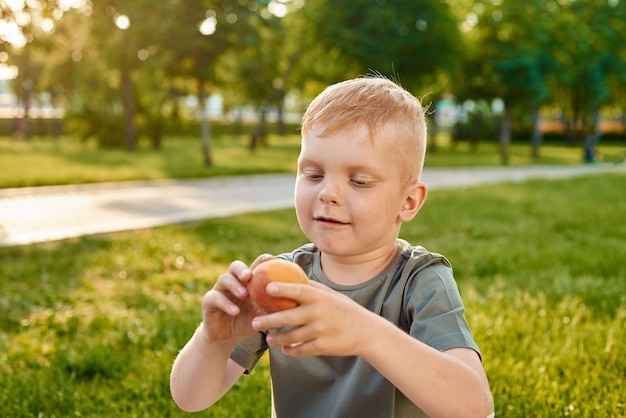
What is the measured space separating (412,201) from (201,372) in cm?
76

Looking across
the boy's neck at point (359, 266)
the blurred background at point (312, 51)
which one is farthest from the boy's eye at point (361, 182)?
the blurred background at point (312, 51)

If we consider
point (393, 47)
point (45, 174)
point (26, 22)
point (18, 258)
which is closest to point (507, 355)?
point (18, 258)

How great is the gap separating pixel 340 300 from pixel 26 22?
379 inches

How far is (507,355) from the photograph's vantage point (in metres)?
3.75

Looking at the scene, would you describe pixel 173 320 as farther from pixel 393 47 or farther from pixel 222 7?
pixel 393 47

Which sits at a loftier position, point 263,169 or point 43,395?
point 43,395

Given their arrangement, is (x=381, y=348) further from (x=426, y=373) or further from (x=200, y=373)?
(x=200, y=373)

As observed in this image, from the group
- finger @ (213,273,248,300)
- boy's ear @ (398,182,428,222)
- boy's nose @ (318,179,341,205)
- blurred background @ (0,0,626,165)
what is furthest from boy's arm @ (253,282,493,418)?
blurred background @ (0,0,626,165)

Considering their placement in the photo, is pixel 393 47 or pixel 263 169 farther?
pixel 393 47

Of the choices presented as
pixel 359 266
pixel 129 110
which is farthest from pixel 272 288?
pixel 129 110

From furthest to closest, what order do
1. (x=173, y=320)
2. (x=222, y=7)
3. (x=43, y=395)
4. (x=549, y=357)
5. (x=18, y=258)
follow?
(x=222, y=7), (x=18, y=258), (x=173, y=320), (x=549, y=357), (x=43, y=395)

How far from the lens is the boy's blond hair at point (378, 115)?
1.79 m

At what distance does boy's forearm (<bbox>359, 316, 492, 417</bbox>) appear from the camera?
1547 mm

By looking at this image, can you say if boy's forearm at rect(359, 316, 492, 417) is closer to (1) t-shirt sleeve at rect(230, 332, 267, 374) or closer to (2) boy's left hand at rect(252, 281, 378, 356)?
(2) boy's left hand at rect(252, 281, 378, 356)
